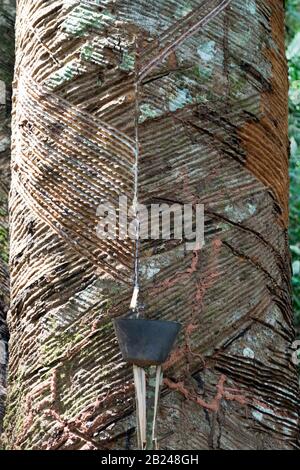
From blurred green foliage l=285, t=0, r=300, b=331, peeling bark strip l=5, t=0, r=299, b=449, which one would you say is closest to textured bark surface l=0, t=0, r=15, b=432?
peeling bark strip l=5, t=0, r=299, b=449

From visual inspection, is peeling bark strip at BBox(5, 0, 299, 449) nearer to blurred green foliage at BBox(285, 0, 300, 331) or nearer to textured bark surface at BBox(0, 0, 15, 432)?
textured bark surface at BBox(0, 0, 15, 432)

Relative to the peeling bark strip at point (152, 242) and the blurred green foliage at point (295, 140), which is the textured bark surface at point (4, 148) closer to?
the peeling bark strip at point (152, 242)

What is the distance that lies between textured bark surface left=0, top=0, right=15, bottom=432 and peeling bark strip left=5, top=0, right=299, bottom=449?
81cm

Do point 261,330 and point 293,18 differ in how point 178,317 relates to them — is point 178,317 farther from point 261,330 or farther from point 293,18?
point 293,18

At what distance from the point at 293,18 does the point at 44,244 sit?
3.11 metres

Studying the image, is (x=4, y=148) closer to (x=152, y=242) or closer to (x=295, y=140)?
(x=152, y=242)

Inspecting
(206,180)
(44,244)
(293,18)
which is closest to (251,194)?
(206,180)

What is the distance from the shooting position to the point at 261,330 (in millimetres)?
1940

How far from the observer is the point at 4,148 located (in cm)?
305

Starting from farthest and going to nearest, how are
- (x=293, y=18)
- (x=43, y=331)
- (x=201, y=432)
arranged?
(x=293, y=18), (x=43, y=331), (x=201, y=432)

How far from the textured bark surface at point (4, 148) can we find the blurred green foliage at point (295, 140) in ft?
6.08

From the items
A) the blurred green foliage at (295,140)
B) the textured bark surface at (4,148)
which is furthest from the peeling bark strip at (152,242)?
the blurred green foliage at (295,140)

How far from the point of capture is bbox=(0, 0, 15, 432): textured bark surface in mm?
2855

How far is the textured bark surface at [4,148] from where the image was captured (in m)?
2.86
